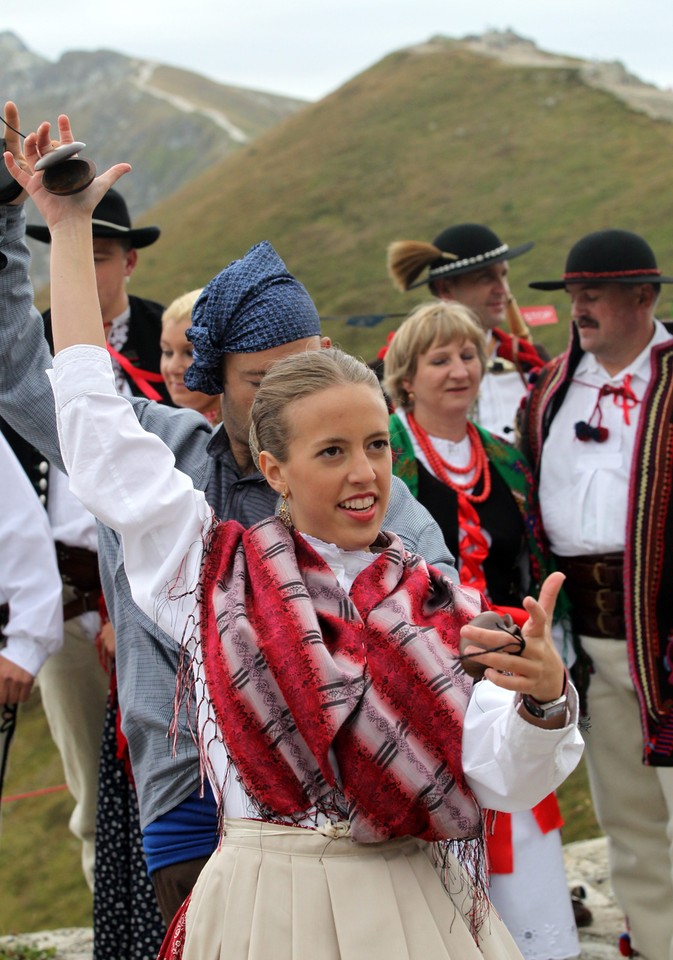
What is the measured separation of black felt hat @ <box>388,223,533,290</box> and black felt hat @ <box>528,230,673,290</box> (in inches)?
39.1

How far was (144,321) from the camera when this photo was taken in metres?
4.28

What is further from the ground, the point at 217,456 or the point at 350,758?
the point at 217,456

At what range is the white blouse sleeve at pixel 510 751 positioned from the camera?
5.38 ft

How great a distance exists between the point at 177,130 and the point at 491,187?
53255mm

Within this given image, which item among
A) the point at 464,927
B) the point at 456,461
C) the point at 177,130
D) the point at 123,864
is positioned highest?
the point at 177,130

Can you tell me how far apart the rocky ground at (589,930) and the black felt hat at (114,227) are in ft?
8.37

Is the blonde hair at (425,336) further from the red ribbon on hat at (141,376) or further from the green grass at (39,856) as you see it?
the green grass at (39,856)

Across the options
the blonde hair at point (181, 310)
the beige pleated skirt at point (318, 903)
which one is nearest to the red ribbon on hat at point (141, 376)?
the blonde hair at point (181, 310)

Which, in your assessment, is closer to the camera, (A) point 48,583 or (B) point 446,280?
(A) point 48,583

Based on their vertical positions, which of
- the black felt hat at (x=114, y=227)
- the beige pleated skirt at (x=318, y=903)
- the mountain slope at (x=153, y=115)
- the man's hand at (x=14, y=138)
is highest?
the mountain slope at (x=153, y=115)

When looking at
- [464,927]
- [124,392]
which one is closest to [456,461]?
[124,392]

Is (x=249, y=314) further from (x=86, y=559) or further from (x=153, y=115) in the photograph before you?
(x=153, y=115)

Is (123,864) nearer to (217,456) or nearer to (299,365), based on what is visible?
(217,456)

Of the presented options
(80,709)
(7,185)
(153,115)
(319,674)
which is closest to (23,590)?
(80,709)
